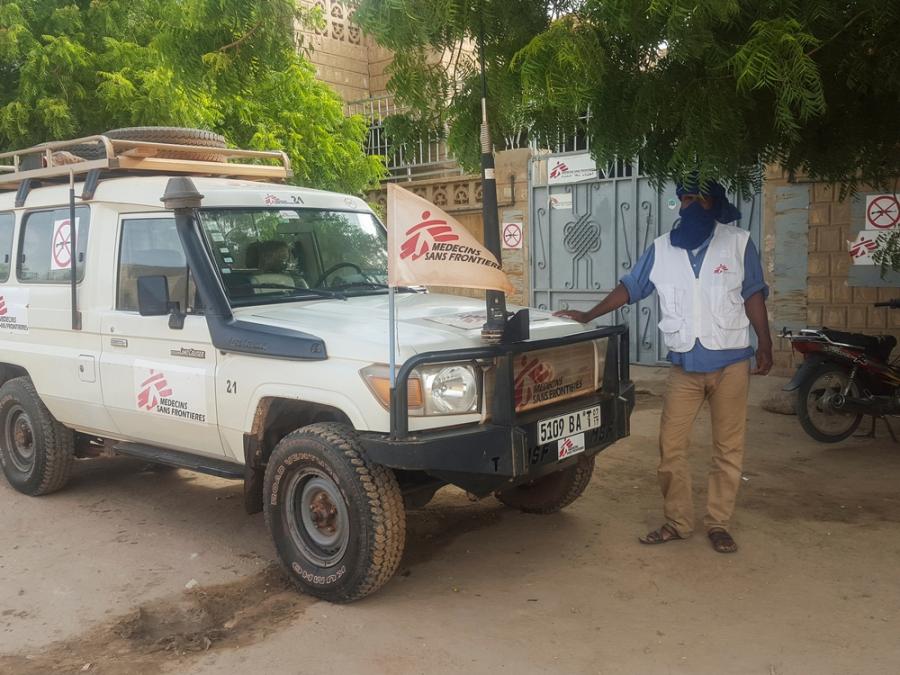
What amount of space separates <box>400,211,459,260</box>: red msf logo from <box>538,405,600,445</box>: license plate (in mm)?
995

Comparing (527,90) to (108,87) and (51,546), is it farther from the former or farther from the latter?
(108,87)

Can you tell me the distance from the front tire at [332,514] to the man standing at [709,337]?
1.66 meters

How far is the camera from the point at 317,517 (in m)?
4.26

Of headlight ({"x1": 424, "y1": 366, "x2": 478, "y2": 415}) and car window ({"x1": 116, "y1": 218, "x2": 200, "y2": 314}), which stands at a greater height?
car window ({"x1": 116, "y1": 218, "x2": 200, "y2": 314})

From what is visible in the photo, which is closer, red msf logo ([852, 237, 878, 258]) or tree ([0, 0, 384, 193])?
red msf logo ([852, 237, 878, 258])

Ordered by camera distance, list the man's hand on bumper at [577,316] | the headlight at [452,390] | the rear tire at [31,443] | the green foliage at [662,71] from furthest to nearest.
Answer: the rear tire at [31,443] < the man's hand on bumper at [577,316] < the headlight at [452,390] < the green foliage at [662,71]

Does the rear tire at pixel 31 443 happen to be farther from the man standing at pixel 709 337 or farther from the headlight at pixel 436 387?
the man standing at pixel 709 337

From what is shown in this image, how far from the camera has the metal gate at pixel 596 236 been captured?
10.5 m

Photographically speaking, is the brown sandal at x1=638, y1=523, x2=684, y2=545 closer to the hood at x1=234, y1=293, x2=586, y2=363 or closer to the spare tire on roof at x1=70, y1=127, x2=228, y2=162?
the hood at x1=234, y1=293, x2=586, y2=363

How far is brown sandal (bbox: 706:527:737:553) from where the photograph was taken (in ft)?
15.5

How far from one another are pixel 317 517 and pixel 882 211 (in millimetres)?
6547

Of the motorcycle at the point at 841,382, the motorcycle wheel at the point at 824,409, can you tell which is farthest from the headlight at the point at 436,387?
the motorcycle wheel at the point at 824,409

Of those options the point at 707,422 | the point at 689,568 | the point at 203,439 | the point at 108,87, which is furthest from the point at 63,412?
the point at 707,422

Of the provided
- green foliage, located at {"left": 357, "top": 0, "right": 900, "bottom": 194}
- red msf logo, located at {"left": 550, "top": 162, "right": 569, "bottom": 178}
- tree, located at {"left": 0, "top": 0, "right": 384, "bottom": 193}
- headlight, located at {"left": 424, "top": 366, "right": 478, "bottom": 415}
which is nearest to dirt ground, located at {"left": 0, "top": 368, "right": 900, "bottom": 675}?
headlight, located at {"left": 424, "top": 366, "right": 478, "bottom": 415}
